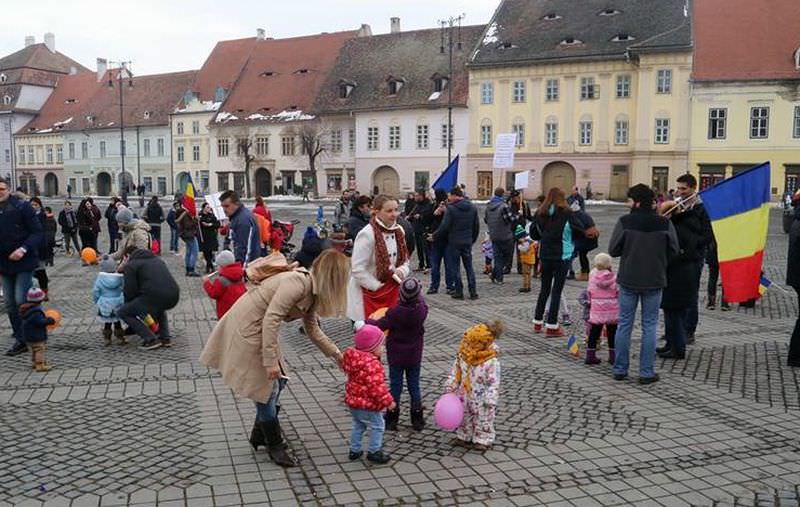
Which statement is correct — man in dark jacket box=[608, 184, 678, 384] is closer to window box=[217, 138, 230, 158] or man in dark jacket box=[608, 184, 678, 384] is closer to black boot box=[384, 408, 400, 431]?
black boot box=[384, 408, 400, 431]

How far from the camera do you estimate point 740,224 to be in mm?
8078

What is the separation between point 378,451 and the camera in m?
5.16

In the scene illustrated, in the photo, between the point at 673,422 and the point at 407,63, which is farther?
the point at 407,63

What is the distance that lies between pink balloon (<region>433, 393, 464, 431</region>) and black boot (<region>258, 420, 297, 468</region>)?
108cm

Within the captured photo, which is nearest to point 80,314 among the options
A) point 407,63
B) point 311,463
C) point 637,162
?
point 311,463

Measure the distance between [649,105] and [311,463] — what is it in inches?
1808

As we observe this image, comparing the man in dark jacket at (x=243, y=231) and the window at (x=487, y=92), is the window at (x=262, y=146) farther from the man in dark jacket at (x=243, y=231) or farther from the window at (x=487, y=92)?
the man in dark jacket at (x=243, y=231)

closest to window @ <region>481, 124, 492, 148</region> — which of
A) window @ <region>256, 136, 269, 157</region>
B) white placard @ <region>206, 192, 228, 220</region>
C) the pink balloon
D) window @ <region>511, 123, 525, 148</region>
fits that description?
window @ <region>511, 123, 525, 148</region>

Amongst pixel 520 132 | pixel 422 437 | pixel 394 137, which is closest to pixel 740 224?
pixel 422 437

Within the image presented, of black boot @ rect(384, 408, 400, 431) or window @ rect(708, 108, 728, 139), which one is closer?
black boot @ rect(384, 408, 400, 431)

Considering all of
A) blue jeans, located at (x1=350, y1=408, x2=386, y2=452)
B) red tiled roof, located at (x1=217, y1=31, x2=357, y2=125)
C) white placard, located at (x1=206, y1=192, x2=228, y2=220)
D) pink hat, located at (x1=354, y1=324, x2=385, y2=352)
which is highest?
red tiled roof, located at (x1=217, y1=31, x2=357, y2=125)

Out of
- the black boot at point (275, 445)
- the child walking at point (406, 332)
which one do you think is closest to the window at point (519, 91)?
the child walking at point (406, 332)

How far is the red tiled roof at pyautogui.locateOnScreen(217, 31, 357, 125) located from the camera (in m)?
60.0

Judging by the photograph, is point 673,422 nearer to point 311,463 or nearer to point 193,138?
point 311,463
